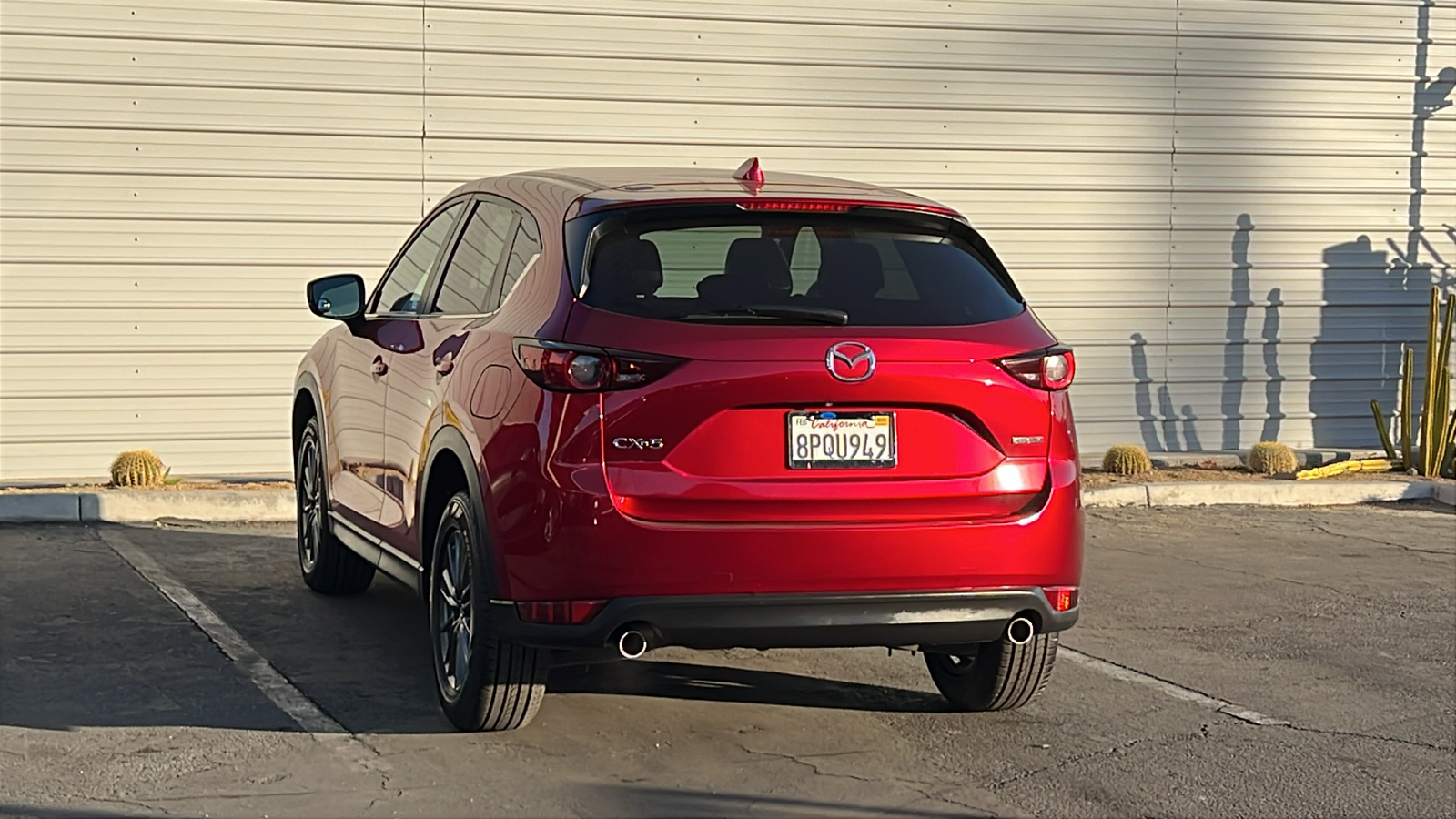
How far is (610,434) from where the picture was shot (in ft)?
16.7

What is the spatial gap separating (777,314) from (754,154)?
287 inches

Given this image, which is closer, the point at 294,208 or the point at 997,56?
the point at 294,208

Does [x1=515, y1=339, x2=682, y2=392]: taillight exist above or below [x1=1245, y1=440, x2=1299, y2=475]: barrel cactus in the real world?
above

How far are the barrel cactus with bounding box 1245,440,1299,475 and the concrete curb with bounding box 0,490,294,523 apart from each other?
21.5 ft

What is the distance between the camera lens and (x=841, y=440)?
5195mm

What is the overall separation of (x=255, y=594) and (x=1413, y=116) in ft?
32.1

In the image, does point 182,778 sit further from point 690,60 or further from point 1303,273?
point 1303,273

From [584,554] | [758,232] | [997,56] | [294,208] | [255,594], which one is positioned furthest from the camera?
[997,56]

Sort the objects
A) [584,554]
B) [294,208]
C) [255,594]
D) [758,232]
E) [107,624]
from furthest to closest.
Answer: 1. [294,208]
2. [255,594]
3. [107,624]
4. [758,232]
5. [584,554]

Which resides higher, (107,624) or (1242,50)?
(1242,50)

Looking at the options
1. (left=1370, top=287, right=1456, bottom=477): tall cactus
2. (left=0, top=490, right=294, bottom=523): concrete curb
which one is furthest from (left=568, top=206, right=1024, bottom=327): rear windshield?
(left=1370, top=287, right=1456, bottom=477): tall cactus

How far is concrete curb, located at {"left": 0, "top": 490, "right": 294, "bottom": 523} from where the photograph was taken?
991 centimetres

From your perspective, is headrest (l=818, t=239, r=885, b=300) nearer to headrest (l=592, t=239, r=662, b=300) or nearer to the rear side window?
headrest (l=592, t=239, r=662, b=300)

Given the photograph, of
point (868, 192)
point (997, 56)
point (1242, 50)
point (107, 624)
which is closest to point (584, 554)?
point (868, 192)
